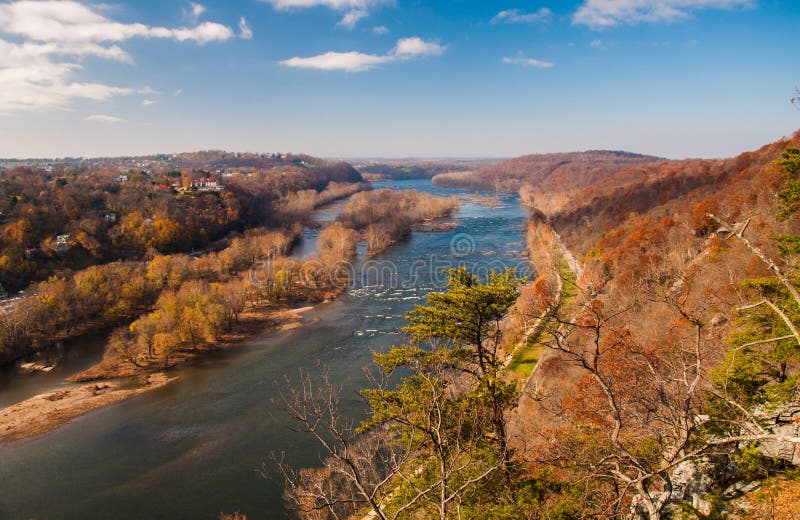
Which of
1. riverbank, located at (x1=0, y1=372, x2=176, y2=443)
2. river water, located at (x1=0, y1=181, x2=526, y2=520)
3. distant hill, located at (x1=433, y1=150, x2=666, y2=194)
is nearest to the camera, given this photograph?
river water, located at (x1=0, y1=181, x2=526, y2=520)

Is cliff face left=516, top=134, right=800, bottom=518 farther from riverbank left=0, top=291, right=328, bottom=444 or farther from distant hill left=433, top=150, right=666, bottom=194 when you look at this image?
distant hill left=433, top=150, right=666, bottom=194

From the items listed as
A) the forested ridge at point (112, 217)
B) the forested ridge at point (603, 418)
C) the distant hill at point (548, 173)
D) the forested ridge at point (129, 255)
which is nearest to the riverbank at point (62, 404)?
the forested ridge at point (129, 255)

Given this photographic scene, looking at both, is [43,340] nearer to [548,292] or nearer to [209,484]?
[209,484]

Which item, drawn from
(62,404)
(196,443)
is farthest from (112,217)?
(196,443)

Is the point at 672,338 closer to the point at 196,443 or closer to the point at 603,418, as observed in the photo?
the point at 603,418

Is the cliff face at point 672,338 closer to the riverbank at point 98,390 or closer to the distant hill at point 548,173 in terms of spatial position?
the riverbank at point 98,390

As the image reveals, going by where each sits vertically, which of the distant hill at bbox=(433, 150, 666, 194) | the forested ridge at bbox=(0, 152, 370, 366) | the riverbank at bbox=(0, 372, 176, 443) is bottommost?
the riverbank at bbox=(0, 372, 176, 443)

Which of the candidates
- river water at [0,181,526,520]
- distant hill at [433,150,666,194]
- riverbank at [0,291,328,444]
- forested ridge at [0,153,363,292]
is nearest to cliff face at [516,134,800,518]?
river water at [0,181,526,520]
